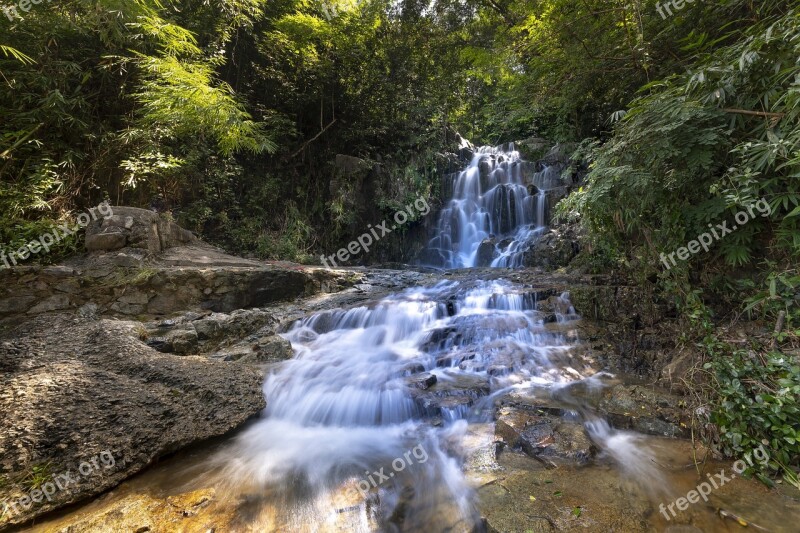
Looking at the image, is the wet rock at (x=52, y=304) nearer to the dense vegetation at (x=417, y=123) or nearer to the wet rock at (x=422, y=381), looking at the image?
the dense vegetation at (x=417, y=123)

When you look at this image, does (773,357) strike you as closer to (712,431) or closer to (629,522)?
(712,431)

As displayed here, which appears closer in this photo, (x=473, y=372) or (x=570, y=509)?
(x=570, y=509)

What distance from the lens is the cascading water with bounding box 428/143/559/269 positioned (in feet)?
35.2

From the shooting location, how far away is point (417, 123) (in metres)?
13.6

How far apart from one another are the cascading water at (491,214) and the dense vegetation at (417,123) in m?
1.64

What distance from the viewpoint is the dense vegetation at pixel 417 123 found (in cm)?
296

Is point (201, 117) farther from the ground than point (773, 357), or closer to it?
farther from the ground

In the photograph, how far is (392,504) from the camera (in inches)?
99.1

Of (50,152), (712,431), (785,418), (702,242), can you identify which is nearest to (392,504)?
(712,431)

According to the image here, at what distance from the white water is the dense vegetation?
1904 mm

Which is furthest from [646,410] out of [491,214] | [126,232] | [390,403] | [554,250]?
[491,214]

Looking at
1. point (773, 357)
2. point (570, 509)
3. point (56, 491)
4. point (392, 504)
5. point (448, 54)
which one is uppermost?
point (448, 54)

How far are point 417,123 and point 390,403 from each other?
1236 centimetres

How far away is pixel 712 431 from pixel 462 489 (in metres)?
2.20
